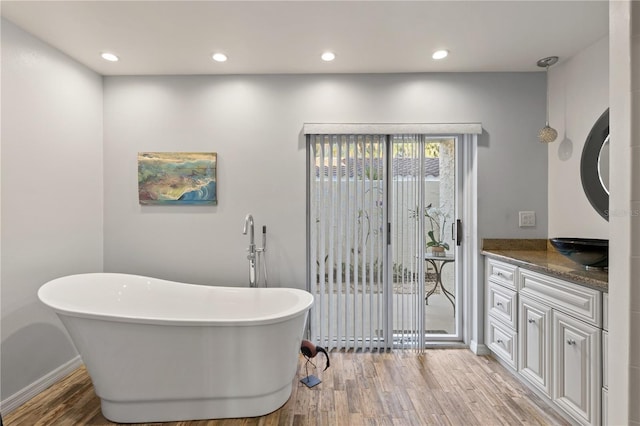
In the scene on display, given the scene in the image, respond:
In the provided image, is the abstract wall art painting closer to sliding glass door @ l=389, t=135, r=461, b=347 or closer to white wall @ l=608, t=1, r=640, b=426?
sliding glass door @ l=389, t=135, r=461, b=347

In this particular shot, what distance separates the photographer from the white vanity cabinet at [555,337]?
1588 mm

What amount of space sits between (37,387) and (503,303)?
11.0ft

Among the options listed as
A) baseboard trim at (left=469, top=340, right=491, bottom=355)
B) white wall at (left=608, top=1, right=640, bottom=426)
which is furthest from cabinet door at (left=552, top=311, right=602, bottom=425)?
white wall at (left=608, top=1, right=640, bottom=426)

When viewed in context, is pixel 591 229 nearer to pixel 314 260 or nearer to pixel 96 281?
pixel 314 260

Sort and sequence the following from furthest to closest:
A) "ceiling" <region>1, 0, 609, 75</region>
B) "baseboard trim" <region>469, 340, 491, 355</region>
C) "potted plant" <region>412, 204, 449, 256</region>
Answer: "potted plant" <region>412, 204, 449, 256</region> → "baseboard trim" <region>469, 340, 491, 355</region> → "ceiling" <region>1, 0, 609, 75</region>

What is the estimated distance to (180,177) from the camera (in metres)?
2.68

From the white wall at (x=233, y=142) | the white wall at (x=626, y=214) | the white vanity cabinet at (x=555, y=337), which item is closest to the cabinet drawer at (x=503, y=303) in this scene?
the white vanity cabinet at (x=555, y=337)

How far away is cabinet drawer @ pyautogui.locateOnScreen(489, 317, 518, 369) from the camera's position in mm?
2213

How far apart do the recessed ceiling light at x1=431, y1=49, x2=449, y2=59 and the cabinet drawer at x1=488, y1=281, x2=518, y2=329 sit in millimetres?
1824

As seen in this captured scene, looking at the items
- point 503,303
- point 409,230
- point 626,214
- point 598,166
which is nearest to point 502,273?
point 503,303

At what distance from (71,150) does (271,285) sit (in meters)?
1.91

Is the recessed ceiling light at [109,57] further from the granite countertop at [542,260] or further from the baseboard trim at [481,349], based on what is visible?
the baseboard trim at [481,349]

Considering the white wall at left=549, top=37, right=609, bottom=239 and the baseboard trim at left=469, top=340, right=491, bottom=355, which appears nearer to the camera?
the white wall at left=549, top=37, right=609, bottom=239

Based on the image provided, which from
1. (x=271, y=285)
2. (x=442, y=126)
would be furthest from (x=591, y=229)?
(x=271, y=285)
